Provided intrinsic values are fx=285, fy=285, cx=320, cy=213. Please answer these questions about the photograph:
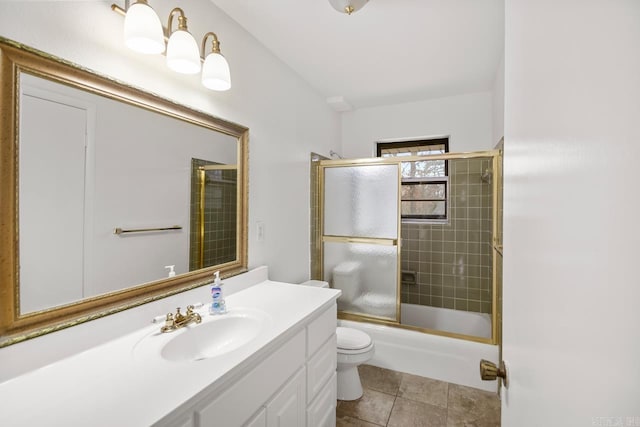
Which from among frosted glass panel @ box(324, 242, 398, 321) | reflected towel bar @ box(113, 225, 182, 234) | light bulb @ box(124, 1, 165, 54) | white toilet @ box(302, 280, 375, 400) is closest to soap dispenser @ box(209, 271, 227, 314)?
reflected towel bar @ box(113, 225, 182, 234)

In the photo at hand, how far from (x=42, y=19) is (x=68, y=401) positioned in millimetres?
1163

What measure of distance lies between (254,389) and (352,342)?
121cm

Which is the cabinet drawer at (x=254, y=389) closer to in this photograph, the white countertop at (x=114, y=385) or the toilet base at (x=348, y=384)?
the white countertop at (x=114, y=385)

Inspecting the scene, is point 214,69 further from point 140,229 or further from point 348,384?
point 348,384

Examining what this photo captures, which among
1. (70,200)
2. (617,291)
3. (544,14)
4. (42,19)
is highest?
(42,19)

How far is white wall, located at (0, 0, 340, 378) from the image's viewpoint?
0.93m

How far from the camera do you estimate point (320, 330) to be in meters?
1.49

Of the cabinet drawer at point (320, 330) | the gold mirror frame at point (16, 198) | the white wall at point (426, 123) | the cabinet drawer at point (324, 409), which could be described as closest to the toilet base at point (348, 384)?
the cabinet drawer at point (324, 409)

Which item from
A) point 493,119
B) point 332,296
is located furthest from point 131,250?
point 493,119

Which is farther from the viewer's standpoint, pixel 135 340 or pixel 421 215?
pixel 421 215

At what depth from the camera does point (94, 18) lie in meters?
1.06

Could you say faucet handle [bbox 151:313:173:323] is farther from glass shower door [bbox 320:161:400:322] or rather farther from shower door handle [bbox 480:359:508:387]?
glass shower door [bbox 320:161:400:322]

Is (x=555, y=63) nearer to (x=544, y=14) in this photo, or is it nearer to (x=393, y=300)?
(x=544, y=14)

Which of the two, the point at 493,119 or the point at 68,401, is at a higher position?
the point at 493,119
